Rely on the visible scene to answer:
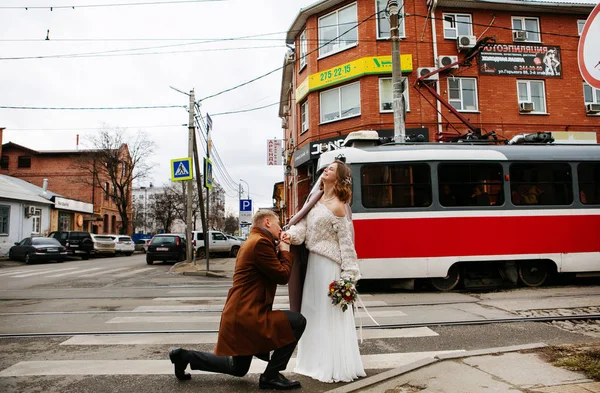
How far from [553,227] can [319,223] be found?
741 centimetres

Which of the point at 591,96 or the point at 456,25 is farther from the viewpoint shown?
the point at 591,96

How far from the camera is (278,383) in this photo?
3559 millimetres

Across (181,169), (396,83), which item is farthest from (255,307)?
(181,169)

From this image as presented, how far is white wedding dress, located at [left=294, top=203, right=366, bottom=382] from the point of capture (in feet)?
12.0

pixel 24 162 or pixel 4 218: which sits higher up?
pixel 24 162

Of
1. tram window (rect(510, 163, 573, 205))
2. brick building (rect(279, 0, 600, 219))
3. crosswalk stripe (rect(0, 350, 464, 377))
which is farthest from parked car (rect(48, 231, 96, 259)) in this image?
tram window (rect(510, 163, 573, 205))

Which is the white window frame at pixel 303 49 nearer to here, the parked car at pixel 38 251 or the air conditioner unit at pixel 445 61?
the air conditioner unit at pixel 445 61

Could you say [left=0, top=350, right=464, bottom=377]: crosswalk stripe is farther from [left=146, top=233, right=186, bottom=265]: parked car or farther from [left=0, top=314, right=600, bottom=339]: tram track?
[left=146, top=233, right=186, bottom=265]: parked car

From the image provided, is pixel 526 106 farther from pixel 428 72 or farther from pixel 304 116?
pixel 304 116

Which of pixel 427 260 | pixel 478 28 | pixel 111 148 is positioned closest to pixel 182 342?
pixel 427 260

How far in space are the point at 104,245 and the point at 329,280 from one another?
101 feet

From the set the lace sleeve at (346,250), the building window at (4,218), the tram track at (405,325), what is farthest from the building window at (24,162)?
the lace sleeve at (346,250)

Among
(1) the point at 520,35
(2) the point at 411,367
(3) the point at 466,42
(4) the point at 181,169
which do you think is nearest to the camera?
(2) the point at 411,367

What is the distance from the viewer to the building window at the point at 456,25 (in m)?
18.9
